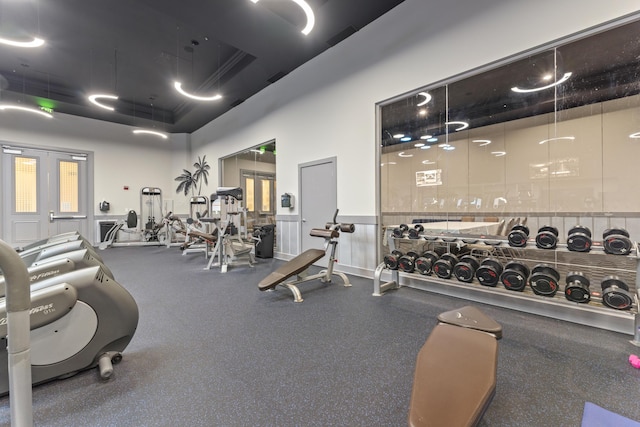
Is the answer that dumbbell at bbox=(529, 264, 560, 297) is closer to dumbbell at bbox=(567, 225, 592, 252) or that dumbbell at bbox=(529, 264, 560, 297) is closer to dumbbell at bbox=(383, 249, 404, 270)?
dumbbell at bbox=(567, 225, 592, 252)

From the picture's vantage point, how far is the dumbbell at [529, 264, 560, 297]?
2568mm

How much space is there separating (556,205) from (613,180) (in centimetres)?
67

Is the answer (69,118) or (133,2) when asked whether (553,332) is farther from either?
(69,118)

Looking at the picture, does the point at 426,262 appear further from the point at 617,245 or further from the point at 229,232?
the point at 229,232

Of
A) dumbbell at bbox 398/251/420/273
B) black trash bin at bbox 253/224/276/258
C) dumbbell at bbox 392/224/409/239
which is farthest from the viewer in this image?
black trash bin at bbox 253/224/276/258

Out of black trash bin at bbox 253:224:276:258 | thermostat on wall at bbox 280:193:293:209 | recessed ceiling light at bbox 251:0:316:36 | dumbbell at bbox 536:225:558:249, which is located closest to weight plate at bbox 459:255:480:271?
dumbbell at bbox 536:225:558:249

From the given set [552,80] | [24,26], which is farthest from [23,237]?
[552,80]

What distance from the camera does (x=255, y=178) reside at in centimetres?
796

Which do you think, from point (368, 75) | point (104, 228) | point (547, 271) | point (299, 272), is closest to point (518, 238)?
point (547, 271)

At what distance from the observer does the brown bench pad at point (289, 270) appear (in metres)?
3.49

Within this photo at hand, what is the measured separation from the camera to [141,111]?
8.84m

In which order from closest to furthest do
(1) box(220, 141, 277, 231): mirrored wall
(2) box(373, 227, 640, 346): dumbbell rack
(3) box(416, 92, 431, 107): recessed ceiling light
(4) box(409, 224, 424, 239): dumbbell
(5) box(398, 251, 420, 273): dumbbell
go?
1. (2) box(373, 227, 640, 346): dumbbell rack
2. (5) box(398, 251, 420, 273): dumbbell
3. (4) box(409, 224, 424, 239): dumbbell
4. (3) box(416, 92, 431, 107): recessed ceiling light
5. (1) box(220, 141, 277, 231): mirrored wall

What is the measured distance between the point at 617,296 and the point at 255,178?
294 inches

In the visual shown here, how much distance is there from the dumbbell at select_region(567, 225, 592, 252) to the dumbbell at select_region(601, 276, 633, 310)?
35 centimetres
